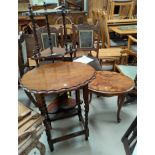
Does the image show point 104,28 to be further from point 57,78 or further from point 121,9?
point 57,78

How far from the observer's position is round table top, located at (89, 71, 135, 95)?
195 centimetres

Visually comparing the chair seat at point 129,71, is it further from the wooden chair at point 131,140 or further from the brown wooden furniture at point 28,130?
the brown wooden furniture at point 28,130

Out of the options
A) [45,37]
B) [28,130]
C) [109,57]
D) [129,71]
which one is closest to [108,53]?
[109,57]

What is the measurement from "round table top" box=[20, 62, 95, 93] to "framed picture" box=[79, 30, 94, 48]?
1.28 meters

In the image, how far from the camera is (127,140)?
4.36ft

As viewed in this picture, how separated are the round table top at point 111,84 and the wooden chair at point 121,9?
260cm

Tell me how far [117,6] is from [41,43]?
2.56 meters

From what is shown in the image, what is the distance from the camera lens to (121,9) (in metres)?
4.54

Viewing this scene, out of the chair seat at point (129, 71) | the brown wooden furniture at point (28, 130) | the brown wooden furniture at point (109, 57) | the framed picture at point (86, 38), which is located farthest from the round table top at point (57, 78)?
the brown wooden furniture at point (109, 57)

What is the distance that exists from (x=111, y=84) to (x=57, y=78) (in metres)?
0.75

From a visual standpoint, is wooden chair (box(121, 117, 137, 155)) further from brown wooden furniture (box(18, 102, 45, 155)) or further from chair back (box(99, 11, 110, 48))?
chair back (box(99, 11, 110, 48))

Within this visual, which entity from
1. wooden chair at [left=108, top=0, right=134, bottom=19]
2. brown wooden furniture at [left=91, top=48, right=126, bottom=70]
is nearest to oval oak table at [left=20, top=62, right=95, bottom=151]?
brown wooden furniture at [left=91, top=48, right=126, bottom=70]
